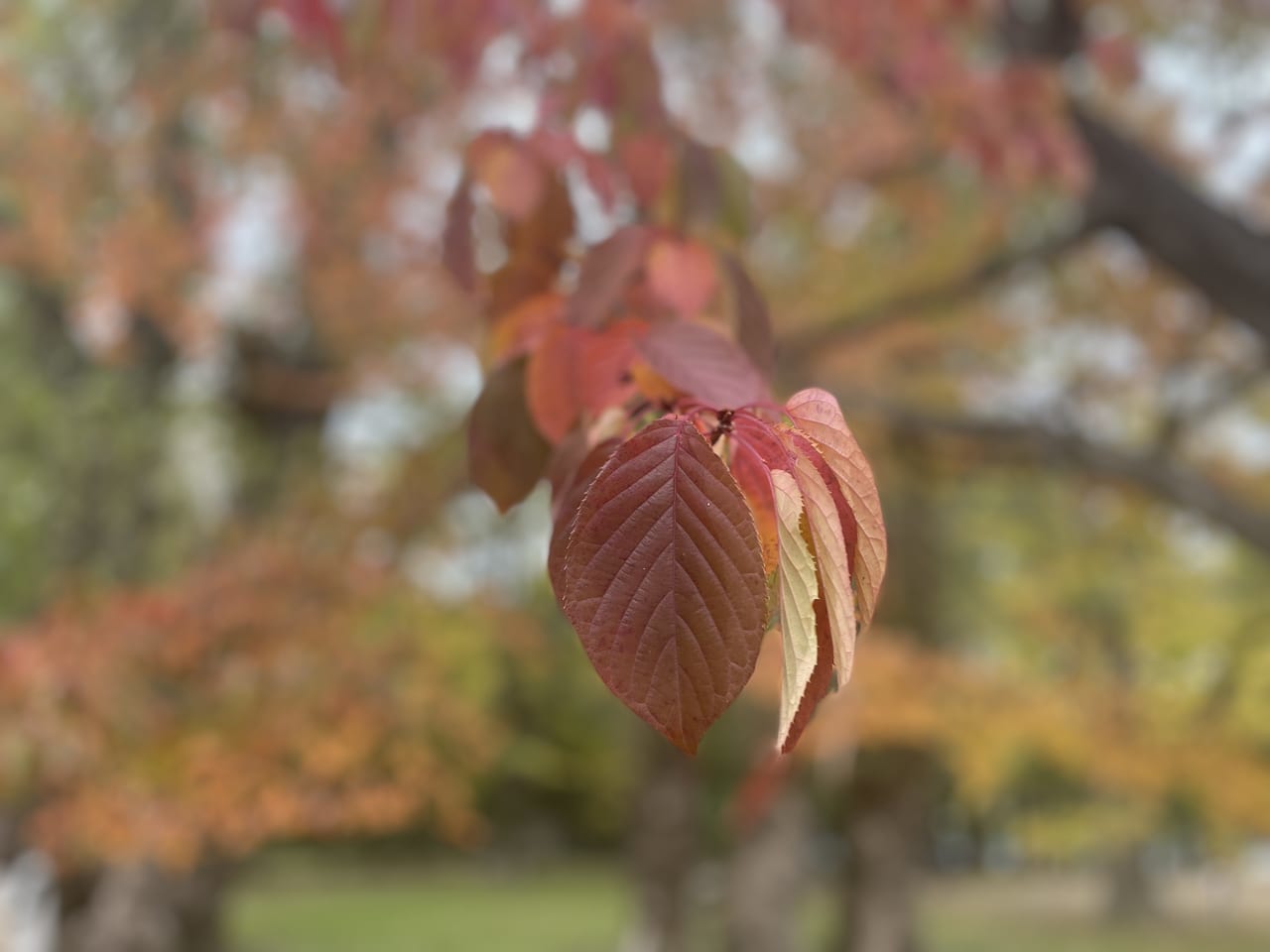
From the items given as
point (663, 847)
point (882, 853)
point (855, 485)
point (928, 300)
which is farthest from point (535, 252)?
point (882, 853)

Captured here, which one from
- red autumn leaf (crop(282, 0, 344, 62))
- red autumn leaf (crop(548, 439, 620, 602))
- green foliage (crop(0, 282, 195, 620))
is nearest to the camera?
red autumn leaf (crop(548, 439, 620, 602))

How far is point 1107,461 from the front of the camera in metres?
4.46

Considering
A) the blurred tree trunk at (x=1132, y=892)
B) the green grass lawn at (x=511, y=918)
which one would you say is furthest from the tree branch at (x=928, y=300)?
the blurred tree trunk at (x=1132, y=892)

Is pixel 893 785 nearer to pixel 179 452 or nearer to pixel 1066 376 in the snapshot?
pixel 1066 376

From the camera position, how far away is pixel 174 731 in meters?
3.72

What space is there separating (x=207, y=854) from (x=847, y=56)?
5.08 m

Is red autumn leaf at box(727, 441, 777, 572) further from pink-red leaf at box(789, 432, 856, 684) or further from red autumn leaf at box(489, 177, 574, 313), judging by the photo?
red autumn leaf at box(489, 177, 574, 313)

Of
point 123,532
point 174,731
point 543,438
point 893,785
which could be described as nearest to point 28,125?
point 123,532

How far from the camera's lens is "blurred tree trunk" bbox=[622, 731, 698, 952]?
7602 millimetres

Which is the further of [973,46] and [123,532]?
[123,532]

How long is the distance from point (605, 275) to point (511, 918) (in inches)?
581

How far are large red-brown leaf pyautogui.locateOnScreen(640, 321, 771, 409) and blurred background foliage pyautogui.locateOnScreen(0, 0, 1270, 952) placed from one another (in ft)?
3.48

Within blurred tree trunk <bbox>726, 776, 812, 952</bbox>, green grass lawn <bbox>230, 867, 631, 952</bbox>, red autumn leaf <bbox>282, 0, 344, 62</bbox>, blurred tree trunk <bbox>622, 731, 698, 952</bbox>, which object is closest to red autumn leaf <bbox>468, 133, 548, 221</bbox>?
red autumn leaf <bbox>282, 0, 344, 62</bbox>

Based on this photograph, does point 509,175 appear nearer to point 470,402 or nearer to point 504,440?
point 504,440
